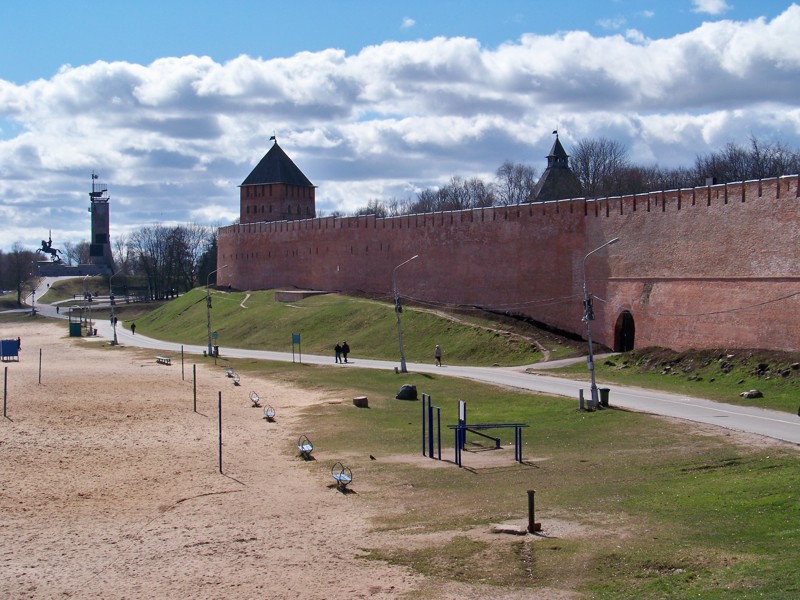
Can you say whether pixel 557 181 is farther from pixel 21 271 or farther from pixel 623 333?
pixel 21 271

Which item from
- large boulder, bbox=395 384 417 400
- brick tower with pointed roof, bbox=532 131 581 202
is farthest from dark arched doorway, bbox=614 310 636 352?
brick tower with pointed roof, bbox=532 131 581 202

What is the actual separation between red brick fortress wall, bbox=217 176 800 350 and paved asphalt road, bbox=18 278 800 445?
16.5ft

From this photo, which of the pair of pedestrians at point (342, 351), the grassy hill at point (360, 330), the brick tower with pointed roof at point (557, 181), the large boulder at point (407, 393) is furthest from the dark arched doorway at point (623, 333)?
the brick tower with pointed roof at point (557, 181)

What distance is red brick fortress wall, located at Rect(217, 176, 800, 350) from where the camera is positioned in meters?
30.3

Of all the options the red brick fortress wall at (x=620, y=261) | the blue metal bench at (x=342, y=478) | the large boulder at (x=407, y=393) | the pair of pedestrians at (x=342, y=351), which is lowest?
the blue metal bench at (x=342, y=478)

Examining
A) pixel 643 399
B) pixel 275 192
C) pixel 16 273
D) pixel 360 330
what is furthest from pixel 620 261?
pixel 16 273

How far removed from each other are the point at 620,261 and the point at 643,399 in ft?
40.8

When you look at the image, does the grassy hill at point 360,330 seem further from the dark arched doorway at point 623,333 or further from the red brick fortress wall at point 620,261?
the red brick fortress wall at point 620,261

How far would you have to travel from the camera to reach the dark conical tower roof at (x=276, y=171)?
77.6 meters

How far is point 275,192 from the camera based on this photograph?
77.2 m

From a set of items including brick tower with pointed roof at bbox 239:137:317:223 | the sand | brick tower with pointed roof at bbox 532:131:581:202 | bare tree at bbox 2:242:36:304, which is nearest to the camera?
the sand

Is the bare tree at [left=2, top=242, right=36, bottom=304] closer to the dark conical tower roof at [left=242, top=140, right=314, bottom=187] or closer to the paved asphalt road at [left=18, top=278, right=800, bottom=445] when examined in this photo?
the dark conical tower roof at [left=242, top=140, right=314, bottom=187]

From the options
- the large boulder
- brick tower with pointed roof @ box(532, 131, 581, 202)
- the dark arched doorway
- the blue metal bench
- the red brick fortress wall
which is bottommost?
the blue metal bench

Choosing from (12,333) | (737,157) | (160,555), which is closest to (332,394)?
(160,555)
